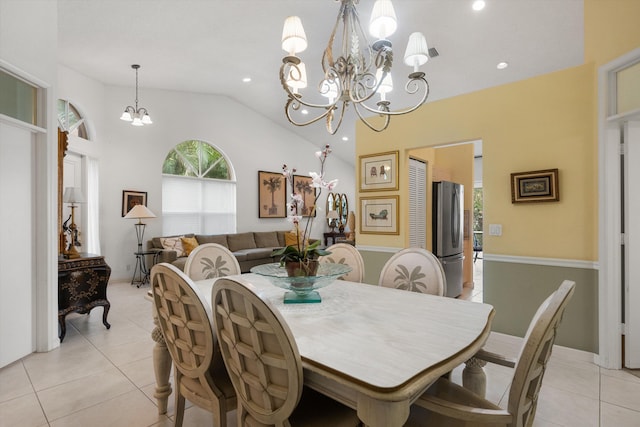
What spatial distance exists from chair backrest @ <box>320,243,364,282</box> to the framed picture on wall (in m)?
4.55

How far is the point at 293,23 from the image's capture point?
1930 millimetres

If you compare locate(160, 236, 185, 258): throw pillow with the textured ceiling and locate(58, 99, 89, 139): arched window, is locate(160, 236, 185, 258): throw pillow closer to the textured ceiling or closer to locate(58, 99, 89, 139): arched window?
locate(58, 99, 89, 139): arched window

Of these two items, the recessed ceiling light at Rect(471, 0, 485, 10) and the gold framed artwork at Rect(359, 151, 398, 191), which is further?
the gold framed artwork at Rect(359, 151, 398, 191)

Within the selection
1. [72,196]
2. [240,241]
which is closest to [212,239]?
[240,241]

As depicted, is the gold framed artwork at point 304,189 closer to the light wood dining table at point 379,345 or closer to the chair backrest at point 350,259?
the chair backrest at point 350,259

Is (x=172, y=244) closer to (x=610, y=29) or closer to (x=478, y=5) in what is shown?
(x=478, y=5)

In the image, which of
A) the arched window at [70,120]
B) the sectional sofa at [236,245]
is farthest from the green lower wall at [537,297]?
the arched window at [70,120]

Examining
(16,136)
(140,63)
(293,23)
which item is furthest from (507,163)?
(140,63)

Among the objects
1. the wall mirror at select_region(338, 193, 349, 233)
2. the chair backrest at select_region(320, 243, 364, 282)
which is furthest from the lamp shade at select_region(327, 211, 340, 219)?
the chair backrest at select_region(320, 243, 364, 282)

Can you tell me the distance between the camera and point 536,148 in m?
2.88

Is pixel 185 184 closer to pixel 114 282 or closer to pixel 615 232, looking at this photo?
pixel 114 282

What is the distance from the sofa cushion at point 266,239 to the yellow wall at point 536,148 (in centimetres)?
479

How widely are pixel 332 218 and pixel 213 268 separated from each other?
6833 millimetres

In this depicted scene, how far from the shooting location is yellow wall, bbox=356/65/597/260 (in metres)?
2.65
